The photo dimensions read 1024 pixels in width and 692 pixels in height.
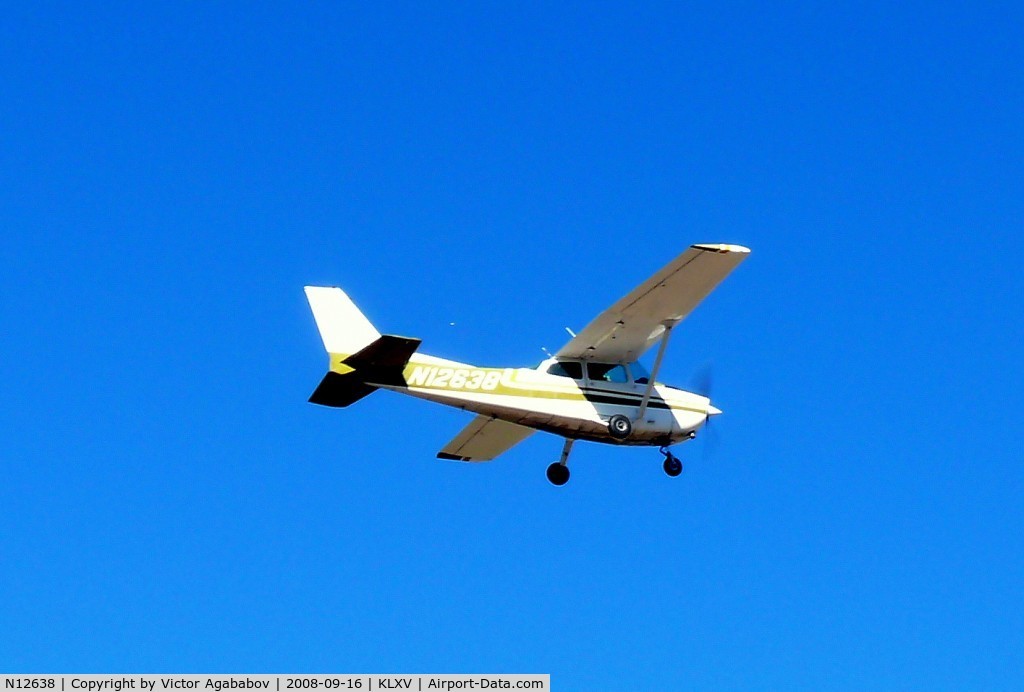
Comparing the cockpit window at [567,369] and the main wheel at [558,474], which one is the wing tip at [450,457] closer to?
the main wheel at [558,474]

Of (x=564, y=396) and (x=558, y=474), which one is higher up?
(x=564, y=396)

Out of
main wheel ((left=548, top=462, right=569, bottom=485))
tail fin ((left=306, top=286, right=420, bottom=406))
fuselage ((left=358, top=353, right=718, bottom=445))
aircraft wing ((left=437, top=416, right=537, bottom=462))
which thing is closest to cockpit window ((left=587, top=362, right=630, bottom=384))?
fuselage ((left=358, top=353, right=718, bottom=445))

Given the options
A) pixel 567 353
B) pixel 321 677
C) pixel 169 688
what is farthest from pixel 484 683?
pixel 567 353

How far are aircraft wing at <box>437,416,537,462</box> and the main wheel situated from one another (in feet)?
6.78

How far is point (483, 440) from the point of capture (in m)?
33.3

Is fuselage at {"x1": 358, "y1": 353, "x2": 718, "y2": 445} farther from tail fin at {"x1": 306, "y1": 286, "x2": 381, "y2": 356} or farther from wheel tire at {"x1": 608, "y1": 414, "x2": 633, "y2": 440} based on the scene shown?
tail fin at {"x1": 306, "y1": 286, "x2": 381, "y2": 356}

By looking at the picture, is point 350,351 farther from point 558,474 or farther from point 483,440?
point 483,440

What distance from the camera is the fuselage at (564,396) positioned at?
94.1ft

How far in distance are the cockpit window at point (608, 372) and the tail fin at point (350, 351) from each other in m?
3.64

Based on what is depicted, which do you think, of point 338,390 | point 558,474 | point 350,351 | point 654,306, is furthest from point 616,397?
point 338,390

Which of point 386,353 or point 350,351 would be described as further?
point 350,351

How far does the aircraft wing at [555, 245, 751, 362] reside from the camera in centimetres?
2769

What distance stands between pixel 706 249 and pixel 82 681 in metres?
12.0

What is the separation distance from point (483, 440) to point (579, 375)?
13.6 ft
